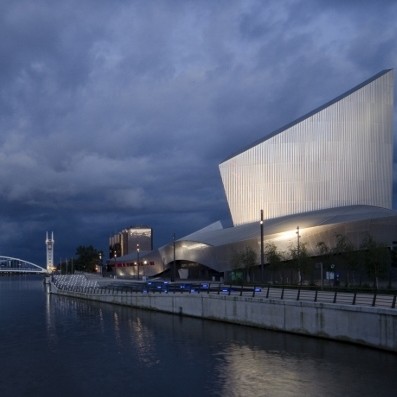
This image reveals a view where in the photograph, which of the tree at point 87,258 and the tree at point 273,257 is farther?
the tree at point 87,258

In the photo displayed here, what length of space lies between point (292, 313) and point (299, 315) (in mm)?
626

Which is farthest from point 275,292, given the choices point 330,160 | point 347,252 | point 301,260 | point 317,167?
point 330,160

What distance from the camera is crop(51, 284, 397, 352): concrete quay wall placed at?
77.0 feet

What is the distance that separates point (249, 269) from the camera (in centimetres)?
6375

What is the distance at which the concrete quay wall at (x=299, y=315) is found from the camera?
23.5 metres

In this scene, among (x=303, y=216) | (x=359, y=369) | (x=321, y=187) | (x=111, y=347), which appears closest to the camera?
(x=359, y=369)

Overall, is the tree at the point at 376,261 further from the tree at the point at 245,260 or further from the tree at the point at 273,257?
the tree at the point at 245,260

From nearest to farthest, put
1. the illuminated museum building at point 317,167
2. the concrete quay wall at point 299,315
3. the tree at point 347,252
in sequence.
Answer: the concrete quay wall at point 299,315
the tree at point 347,252
the illuminated museum building at point 317,167

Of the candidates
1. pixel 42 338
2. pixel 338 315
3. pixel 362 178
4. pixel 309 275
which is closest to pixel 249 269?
pixel 309 275

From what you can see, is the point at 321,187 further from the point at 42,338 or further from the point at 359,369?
the point at 359,369

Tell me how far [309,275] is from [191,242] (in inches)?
1060

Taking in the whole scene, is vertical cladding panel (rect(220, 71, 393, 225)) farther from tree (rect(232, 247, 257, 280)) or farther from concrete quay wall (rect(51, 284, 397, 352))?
concrete quay wall (rect(51, 284, 397, 352))

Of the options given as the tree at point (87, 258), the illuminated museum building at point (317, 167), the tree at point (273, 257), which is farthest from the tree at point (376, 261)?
the tree at point (87, 258)

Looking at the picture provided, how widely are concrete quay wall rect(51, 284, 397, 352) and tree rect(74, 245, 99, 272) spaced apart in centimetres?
14078
